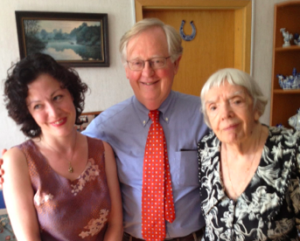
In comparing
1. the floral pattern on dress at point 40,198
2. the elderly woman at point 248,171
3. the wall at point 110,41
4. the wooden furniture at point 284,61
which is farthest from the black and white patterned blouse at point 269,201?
the wooden furniture at point 284,61

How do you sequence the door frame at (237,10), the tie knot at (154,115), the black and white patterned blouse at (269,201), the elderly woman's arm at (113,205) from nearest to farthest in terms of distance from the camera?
the black and white patterned blouse at (269,201) → the elderly woman's arm at (113,205) → the tie knot at (154,115) → the door frame at (237,10)

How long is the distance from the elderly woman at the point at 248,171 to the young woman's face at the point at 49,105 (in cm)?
64

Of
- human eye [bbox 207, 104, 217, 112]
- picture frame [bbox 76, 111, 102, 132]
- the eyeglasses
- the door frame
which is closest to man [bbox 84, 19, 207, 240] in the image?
the eyeglasses

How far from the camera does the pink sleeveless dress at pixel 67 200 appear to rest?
3.52 ft

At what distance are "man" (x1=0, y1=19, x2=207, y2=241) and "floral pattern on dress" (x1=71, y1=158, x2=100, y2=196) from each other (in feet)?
0.57

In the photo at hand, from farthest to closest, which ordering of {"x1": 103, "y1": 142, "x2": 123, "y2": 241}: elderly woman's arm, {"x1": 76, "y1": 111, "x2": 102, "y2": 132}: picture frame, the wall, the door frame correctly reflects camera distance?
the door frame < {"x1": 76, "y1": 111, "x2": 102, "y2": 132}: picture frame < the wall < {"x1": 103, "y1": 142, "x2": 123, "y2": 241}: elderly woman's arm

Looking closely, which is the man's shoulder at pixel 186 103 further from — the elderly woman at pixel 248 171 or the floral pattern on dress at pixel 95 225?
the floral pattern on dress at pixel 95 225

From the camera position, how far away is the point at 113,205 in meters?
1.26

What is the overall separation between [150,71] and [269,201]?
0.81 metres

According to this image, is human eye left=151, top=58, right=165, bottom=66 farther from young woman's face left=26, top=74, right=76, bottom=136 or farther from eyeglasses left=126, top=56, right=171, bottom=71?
young woman's face left=26, top=74, right=76, bottom=136

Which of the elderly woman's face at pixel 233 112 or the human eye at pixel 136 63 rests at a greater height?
the human eye at pixel 136 63

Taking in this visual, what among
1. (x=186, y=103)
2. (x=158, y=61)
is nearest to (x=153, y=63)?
(x=158, y=61)

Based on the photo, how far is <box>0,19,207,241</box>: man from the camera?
1284mm

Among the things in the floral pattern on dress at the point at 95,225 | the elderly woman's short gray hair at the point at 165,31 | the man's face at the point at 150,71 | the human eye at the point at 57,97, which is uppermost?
the elderly woman's short gray hair at the point at 165,31
